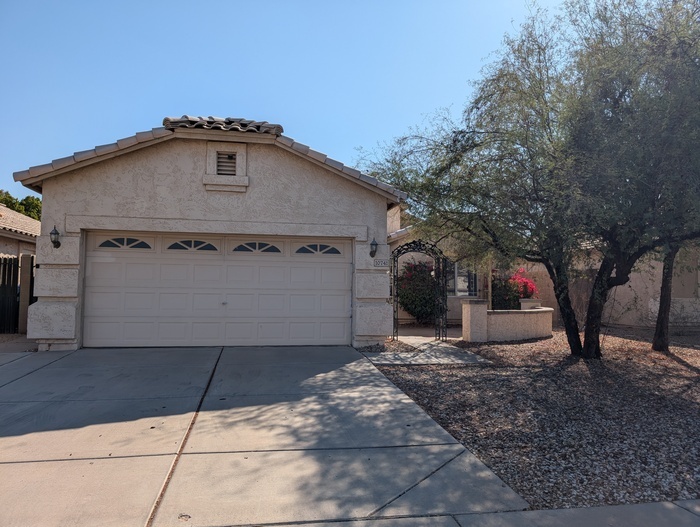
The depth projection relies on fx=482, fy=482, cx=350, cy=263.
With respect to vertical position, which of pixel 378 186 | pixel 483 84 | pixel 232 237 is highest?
pixel 483 84

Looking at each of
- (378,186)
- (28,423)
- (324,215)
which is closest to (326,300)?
(324,215)

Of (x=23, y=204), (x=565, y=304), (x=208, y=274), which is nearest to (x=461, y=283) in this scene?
(x=565, y=304)

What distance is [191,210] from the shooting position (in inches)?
384

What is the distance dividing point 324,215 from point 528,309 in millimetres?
7260

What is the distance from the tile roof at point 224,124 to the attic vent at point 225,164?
0.54 m

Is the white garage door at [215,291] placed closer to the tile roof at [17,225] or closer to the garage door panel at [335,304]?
the garage door panel at [335,304]

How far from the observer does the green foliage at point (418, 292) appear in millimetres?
15430

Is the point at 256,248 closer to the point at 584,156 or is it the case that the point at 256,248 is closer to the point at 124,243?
the point at 124,243

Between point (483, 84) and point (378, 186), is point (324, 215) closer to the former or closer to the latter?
point (378, 186)

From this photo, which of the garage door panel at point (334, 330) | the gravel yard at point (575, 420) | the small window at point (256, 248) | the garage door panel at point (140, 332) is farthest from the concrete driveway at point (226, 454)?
the small window at point (256, 248)

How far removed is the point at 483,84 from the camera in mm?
9297

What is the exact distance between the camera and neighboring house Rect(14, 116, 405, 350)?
9438 mm

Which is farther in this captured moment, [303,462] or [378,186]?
[378,186]

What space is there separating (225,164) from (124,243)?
8.66 feet
